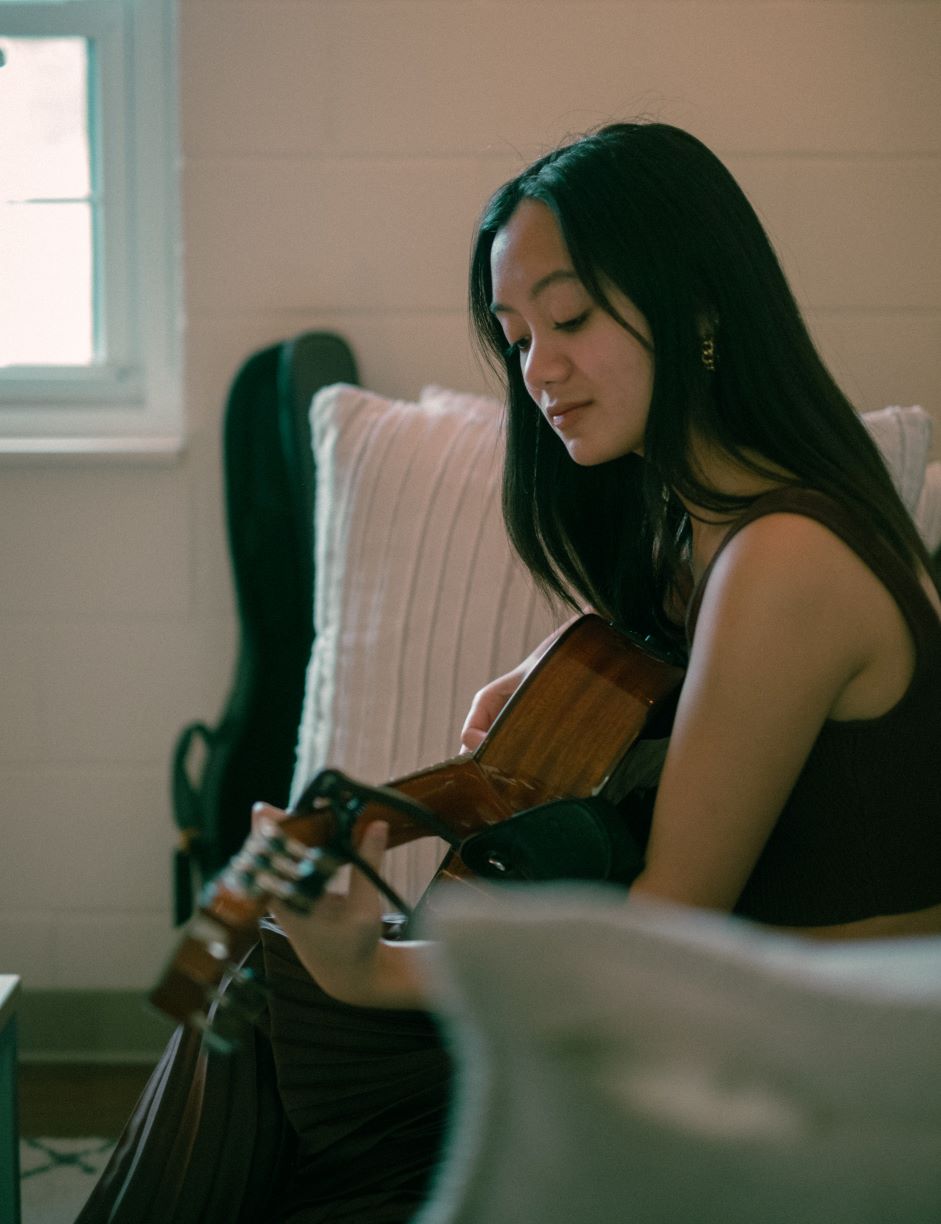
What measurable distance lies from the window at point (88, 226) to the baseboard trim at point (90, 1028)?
0.88m

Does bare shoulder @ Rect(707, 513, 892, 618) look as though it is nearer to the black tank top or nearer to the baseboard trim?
the black tank top

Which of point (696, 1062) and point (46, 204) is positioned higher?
point (46, 204)

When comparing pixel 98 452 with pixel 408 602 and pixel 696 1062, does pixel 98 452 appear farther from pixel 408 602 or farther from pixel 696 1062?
pixel 696 1062

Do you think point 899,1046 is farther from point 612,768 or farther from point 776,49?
point 776,49

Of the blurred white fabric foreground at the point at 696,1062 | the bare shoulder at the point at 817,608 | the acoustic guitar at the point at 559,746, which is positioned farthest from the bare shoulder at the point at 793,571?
the blurred white fabric foreground at the point at 696,1062

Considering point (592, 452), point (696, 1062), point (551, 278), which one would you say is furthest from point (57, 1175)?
point (696, 1062)

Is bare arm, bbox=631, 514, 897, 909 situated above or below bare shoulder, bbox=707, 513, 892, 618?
below

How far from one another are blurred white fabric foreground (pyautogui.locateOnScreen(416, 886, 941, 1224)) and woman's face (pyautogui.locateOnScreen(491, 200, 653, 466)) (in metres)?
0.73

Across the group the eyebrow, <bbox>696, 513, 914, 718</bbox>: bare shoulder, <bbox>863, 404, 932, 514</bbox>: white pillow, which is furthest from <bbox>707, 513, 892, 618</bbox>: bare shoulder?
<bbox>863, 404, 932, 514</bbox>: white pillow

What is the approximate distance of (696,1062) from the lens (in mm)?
414

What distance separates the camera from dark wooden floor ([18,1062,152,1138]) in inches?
76.5

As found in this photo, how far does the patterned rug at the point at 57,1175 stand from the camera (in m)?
1.71

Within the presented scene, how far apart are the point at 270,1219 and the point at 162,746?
1171 millimetres

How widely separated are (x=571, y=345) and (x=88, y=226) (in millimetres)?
1306
